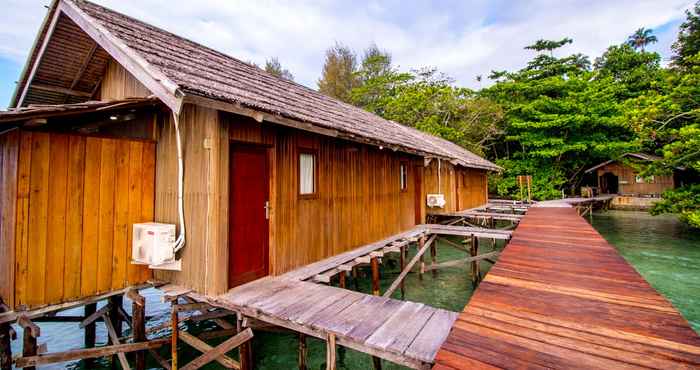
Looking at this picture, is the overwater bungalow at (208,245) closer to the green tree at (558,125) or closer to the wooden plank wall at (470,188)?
the wooden plank wall at (470,188)

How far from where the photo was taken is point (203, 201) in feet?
13.3

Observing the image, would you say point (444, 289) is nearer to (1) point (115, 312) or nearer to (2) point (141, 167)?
(1) point (115, 312)

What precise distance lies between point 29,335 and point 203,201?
2.37 m

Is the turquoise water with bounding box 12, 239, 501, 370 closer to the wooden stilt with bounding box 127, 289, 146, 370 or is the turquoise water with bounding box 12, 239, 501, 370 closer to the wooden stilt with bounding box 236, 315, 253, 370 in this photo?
the wooden stilt with bounding box 127, 289, 146, 370

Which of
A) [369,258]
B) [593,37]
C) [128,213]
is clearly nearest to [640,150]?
[593,37]

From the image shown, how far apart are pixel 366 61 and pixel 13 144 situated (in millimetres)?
30816

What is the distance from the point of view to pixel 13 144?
11.4 feet

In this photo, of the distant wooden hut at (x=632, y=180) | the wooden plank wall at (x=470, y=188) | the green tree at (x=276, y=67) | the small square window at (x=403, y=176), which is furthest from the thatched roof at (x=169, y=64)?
the green tree at (x=276, y=67)

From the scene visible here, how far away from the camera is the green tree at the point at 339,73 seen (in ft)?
105

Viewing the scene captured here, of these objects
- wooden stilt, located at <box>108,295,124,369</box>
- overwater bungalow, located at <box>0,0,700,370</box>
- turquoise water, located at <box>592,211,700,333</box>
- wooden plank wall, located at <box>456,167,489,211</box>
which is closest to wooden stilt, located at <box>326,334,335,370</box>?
overwater bungalow, located at <box>0,0,700,370</box>

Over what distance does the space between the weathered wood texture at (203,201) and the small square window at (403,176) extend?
6458 mm

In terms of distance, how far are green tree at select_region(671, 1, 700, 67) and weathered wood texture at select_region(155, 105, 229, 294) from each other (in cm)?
3834

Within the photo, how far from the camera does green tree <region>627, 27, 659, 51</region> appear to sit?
43.2 metres

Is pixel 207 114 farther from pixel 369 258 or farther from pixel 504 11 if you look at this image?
pixel 504 11
